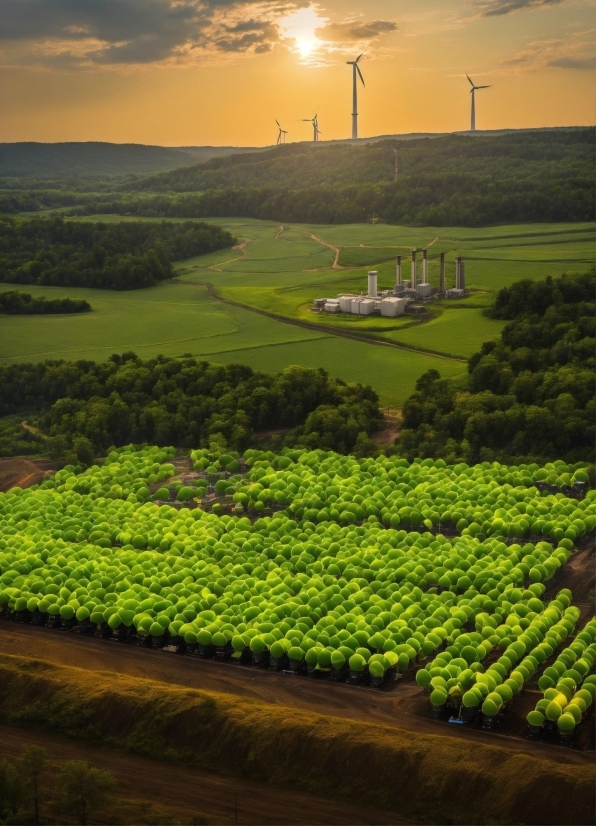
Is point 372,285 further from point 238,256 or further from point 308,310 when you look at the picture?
point 238,256

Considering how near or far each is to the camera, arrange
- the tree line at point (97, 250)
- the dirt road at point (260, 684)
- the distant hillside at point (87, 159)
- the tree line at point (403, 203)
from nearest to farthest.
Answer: the dirt road at point (260, 684) < the tree line at point (97, 250) < the tree line at point (403, 203) < the distant hillside at point (87, 159)

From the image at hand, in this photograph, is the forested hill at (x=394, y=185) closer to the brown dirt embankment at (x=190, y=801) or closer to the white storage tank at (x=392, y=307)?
the white storage tank at (x=392, y=307)

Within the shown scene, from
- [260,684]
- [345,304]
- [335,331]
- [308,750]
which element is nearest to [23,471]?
[260,684]

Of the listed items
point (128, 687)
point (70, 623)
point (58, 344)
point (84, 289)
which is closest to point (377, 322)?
point (58, 344)

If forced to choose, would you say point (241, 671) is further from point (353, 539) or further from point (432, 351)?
point (432, 351)

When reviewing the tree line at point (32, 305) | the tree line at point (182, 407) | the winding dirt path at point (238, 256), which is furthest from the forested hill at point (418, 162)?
the tree line at point (182, 407)
